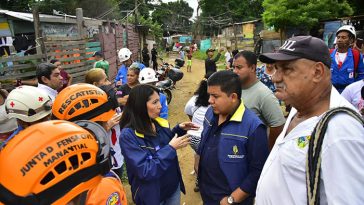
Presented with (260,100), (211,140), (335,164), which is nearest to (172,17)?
(260,100)

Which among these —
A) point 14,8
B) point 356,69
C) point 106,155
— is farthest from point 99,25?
point 14,8

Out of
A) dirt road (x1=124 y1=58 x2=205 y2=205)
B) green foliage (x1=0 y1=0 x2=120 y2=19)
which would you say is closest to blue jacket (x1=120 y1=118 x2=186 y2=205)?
dirt road (x1=124 y1=58 x2=205 y2=205)

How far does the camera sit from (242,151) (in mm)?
2312

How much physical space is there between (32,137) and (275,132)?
2.33 m

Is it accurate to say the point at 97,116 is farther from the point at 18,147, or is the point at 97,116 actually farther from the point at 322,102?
the point at 322,102

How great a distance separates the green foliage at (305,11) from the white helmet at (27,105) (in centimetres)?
1519

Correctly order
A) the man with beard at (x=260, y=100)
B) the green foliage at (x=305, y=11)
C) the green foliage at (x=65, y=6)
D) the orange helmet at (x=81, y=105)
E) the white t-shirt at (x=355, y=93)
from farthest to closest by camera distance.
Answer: the green foliage at (x=65, y=6)
the green foliage at (x=305, y=11)
the white t-shirt at (x=355, y=93)
the man with beard at (x=260, y=100)
the orange helmet at (x=81, y=105)

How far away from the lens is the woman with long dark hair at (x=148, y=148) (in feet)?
7.80

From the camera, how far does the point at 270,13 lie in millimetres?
16609

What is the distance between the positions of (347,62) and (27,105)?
4.58m

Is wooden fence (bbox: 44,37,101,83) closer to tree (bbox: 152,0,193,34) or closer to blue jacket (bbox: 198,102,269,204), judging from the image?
blue jacket (bbox: 198,102,269,204)

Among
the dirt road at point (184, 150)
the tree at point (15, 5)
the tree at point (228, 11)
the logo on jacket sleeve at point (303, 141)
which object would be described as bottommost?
the dirt road at point (184, 150)

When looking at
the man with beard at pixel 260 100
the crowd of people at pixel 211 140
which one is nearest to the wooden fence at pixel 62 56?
the crowd of people at pixel 211 140

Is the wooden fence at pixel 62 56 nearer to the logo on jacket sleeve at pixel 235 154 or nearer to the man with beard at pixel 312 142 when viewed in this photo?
the logo on jacket sleeve at pixel 235 154
